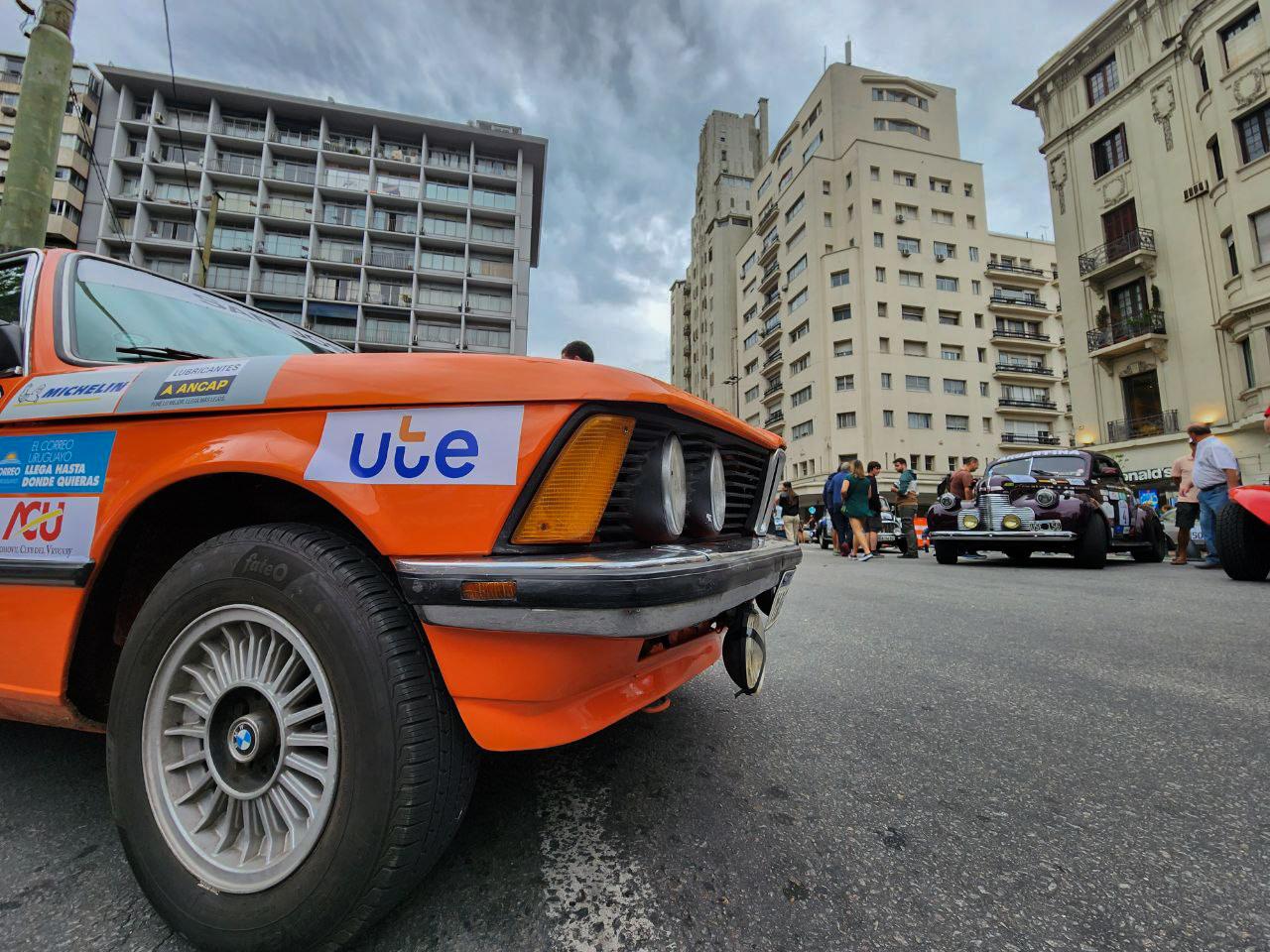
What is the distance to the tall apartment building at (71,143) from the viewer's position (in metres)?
30.9

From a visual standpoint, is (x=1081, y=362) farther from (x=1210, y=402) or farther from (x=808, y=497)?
(x=808, y=497)

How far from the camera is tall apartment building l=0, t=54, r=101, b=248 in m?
30.9

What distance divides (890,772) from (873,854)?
1.40ft

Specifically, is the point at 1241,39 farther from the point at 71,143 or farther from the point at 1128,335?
the point at 71,143

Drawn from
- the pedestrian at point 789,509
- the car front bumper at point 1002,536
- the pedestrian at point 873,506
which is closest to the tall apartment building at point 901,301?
the pedestrian at point 789,509

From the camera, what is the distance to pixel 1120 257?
19.9 metres

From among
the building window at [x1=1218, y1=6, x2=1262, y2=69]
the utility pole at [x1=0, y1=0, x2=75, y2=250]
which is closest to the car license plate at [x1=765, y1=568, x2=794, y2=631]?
the utility pole at [x1=0, y1=0, x2=75, y2=250]

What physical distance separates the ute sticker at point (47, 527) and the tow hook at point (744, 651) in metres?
1.44

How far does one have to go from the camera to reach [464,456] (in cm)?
101

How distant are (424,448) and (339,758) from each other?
0.53 meters

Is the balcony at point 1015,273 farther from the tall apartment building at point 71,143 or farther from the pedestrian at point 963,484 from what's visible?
the tall apartment building at point 71,143

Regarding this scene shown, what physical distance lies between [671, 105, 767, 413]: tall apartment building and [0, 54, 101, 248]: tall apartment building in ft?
135

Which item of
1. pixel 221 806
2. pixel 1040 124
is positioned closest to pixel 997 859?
pixel 221 806

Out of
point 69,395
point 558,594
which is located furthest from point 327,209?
point 558,594
